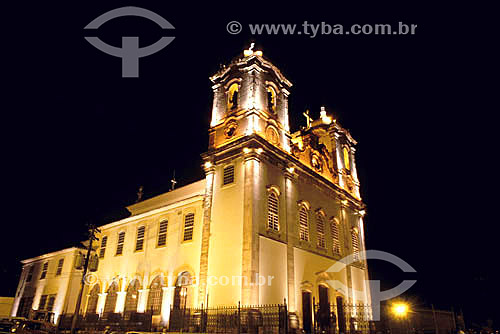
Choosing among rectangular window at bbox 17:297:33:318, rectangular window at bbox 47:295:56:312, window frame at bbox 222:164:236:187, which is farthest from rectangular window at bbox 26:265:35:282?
window frame at bbox 222:164:236:187

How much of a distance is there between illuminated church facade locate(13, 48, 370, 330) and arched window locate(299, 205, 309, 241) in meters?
0.07

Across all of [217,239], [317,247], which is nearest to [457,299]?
[317,247]

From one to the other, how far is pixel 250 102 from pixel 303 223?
9.01 meters

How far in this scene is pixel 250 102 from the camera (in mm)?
24719

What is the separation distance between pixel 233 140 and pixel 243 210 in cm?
506

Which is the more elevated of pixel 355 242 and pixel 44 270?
pixel 355 242

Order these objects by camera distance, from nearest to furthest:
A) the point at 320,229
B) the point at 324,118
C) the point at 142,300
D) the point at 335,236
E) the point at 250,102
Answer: the point at 142,300
the point at 250,102
the point at 320,229
the point at 335,236
the point at 324,118

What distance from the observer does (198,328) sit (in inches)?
725

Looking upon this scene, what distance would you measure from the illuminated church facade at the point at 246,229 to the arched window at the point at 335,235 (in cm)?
8

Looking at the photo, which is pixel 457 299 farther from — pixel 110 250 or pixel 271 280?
pixel 110 250

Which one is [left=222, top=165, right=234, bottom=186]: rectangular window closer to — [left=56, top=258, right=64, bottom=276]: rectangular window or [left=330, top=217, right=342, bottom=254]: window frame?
[left=330, top=217, right=342, bottom=254]: window frame

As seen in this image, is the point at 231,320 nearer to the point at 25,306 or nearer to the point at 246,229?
the point at 246,229

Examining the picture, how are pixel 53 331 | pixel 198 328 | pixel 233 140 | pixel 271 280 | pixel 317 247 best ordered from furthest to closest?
pixel 317 247 → pixel 233 140 → pixel 53 331 → pixel 271 280 → pixel 198 328

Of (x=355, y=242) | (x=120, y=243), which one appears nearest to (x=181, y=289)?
(x=120, y=243)
